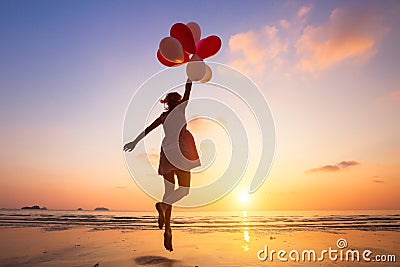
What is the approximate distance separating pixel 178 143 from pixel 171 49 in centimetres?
151

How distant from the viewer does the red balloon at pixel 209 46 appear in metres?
5.43

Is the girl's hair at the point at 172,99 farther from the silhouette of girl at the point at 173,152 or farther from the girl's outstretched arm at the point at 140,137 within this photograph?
the girl's outstretched arm at the point at 140,137

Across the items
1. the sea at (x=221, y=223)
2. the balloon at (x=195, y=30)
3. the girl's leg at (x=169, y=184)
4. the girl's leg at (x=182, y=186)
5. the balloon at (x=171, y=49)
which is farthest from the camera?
the sea at (x=221, y=223)

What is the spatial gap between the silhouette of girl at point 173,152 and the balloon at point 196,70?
0.39 feet

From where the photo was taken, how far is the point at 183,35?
536 centimetres

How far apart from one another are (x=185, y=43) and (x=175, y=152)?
1.84 metres

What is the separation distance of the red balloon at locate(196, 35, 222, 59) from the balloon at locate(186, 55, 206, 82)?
252 mm

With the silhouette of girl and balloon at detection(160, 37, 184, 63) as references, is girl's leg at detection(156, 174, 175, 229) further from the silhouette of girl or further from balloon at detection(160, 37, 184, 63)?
balloon at detection(160, 37, 184, 63)

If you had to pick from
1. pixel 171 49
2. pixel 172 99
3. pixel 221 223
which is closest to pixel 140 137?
pixel 172 99

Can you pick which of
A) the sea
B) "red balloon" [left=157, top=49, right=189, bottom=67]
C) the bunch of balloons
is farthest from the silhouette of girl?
the sea

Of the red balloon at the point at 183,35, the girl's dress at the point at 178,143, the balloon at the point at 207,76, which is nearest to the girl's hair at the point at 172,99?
the girl's dress at the point at 178,143

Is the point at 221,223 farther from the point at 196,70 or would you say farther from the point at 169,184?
the point at 196,70

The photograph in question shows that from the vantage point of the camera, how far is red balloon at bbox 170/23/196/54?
5363mm

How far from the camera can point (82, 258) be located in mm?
5742
